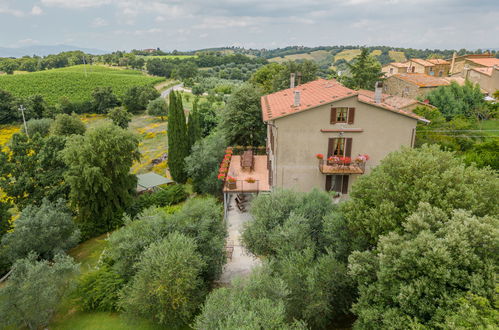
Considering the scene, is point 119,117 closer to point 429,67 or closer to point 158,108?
point 158,108

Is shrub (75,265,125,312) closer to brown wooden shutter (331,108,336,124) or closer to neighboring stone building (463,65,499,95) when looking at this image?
brown wooden shutter (331,108,336,124)

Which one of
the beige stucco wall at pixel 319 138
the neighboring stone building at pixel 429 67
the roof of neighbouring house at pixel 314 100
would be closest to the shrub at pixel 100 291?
the beige stucco wall at pixel 319 138

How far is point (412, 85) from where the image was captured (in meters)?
42.6

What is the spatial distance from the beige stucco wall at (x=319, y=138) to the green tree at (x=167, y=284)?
9987 millimetres

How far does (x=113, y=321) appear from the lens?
15.9 metres

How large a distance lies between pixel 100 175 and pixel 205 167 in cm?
908

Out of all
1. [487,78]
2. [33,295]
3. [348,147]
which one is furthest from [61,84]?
[487,78]

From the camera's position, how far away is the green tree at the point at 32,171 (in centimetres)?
2392

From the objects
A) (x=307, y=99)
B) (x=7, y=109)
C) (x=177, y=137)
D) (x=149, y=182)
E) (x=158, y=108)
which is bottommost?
(x=149, y=182)

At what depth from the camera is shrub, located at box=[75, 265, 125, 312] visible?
53.1 ft

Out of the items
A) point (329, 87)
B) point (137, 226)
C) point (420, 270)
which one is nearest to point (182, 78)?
point (329, 87)

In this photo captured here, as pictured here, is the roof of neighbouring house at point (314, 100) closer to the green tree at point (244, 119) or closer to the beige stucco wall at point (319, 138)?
the beige stucco wall at point (319, 138)

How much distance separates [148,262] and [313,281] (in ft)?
23.2

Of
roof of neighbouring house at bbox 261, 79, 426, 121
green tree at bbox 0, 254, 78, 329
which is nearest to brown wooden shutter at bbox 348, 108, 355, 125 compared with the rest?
roof of neighbouring house at bbox 261, 79, 426, 121
